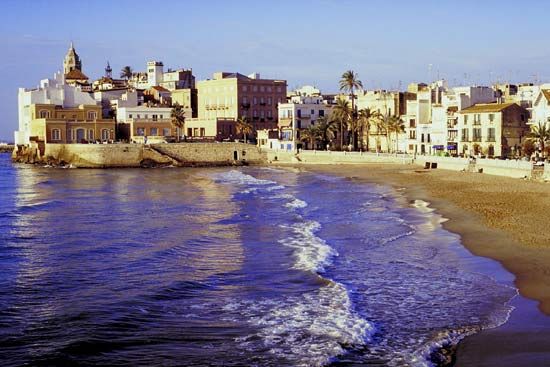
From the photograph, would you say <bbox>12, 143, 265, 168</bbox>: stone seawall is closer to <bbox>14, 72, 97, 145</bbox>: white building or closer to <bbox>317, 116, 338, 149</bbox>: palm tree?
<bbox>317, 116, 338, 149</bbox>: palm tree

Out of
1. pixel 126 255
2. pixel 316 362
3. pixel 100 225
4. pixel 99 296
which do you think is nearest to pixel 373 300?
pixel 316 362

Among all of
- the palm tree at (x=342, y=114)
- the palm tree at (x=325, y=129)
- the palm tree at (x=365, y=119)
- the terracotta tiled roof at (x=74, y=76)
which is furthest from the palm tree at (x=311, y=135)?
the terracotta tiled roof at (x=74, y=76)

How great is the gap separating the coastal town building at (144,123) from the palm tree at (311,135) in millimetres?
18572

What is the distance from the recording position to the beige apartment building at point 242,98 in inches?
4309

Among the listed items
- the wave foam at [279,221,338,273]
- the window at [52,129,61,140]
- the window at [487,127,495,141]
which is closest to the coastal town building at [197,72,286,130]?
the window at [52,129,61,140]

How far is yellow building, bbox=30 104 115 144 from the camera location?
315ft

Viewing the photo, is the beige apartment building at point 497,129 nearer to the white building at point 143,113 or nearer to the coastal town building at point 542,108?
the coastal town building at point 542,108

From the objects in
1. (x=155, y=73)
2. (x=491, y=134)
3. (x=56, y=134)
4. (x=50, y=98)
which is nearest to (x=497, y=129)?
(x=491, y=134)

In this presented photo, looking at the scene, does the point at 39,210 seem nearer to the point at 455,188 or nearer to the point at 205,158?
the point at 455,188

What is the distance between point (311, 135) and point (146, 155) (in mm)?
21210

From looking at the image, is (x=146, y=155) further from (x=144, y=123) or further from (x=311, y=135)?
(x=311, y=135)

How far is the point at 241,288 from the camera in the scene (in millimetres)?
20375

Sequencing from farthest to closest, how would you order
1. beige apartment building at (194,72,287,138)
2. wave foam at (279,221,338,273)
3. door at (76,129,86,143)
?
1. beige apartment building at (194,72,287,138)
2. door at (76,129,86,143)
3. wave foam at (279,221,338,273)

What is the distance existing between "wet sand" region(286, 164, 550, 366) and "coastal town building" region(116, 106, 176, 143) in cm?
4499
